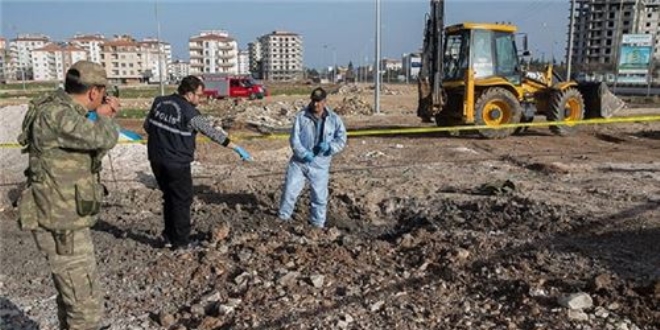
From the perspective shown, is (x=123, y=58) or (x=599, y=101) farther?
(x=123, y=58)

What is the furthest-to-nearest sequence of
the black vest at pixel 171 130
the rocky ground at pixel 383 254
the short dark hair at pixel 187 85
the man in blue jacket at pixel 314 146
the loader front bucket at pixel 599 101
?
the loader front bucket at pixel 599 101
the man in blue jacket at pixel 314 146
the short dark hair at pixel 187 85
the black vest at pixel 171 130
the rocky ground at pixel 383 254

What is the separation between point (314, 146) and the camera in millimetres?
6355

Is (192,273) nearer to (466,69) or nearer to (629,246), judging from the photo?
(629,246)

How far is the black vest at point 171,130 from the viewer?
541 centimetres

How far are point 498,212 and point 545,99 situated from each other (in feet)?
27.0

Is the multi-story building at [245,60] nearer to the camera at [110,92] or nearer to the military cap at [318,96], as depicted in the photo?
the military cap at [318,96]

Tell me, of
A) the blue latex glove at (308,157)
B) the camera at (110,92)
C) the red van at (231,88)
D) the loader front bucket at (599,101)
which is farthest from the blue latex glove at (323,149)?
the red van at (231,88)

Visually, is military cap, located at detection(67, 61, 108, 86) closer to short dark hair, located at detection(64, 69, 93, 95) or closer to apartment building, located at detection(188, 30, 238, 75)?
short dark hair, located at detection(64, 69, 93, 95)

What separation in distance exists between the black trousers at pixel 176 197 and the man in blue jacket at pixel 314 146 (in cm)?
124

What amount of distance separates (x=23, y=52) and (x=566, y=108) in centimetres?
14118

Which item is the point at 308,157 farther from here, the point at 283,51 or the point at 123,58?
the point at 283,51

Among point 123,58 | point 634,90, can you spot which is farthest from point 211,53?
point 634,90

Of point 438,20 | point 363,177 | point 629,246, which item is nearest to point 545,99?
point 438,20

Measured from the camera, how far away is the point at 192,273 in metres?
5.02
